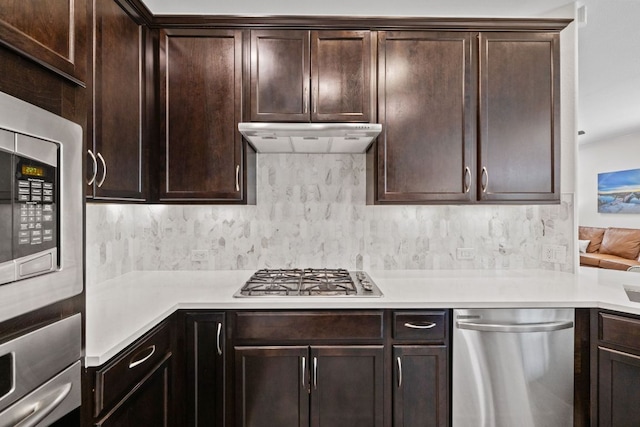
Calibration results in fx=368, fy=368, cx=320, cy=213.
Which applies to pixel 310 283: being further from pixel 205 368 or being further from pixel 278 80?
pixel 278 80

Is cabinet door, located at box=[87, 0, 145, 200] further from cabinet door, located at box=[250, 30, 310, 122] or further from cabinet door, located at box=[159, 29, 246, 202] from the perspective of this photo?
cabinet door, located at box=[250, 30, 310, 122]

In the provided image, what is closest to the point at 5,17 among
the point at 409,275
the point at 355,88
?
the point at 355,88

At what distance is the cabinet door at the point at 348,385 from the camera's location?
1730 mm

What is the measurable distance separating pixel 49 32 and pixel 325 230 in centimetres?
178

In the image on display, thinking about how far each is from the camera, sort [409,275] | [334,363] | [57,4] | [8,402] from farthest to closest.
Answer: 1. [409,275]
2. [334,363]
3. [57,4]
4. [8,402]

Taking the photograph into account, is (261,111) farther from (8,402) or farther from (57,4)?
(8,402)

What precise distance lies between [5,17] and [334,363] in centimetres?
164

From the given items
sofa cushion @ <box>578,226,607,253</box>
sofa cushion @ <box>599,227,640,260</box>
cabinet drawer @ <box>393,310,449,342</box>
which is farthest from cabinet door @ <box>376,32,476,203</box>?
sofa cushion @ <box>578,226,607,253</box>

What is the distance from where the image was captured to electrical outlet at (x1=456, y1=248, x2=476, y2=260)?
7.95ft

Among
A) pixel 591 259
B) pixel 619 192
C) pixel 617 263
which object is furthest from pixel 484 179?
pixel 619 192

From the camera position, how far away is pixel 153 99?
2041 mm

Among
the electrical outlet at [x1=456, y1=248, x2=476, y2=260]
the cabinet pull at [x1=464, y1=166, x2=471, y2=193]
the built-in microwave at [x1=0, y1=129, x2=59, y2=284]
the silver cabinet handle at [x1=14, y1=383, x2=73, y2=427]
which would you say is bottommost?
the silver cabinet handle at [x1=14, y1=383, x2=73, y2=427]

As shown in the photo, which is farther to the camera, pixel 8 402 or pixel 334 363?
pixel 334 363

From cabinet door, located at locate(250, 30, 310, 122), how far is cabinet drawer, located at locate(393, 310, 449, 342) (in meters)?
1.17
